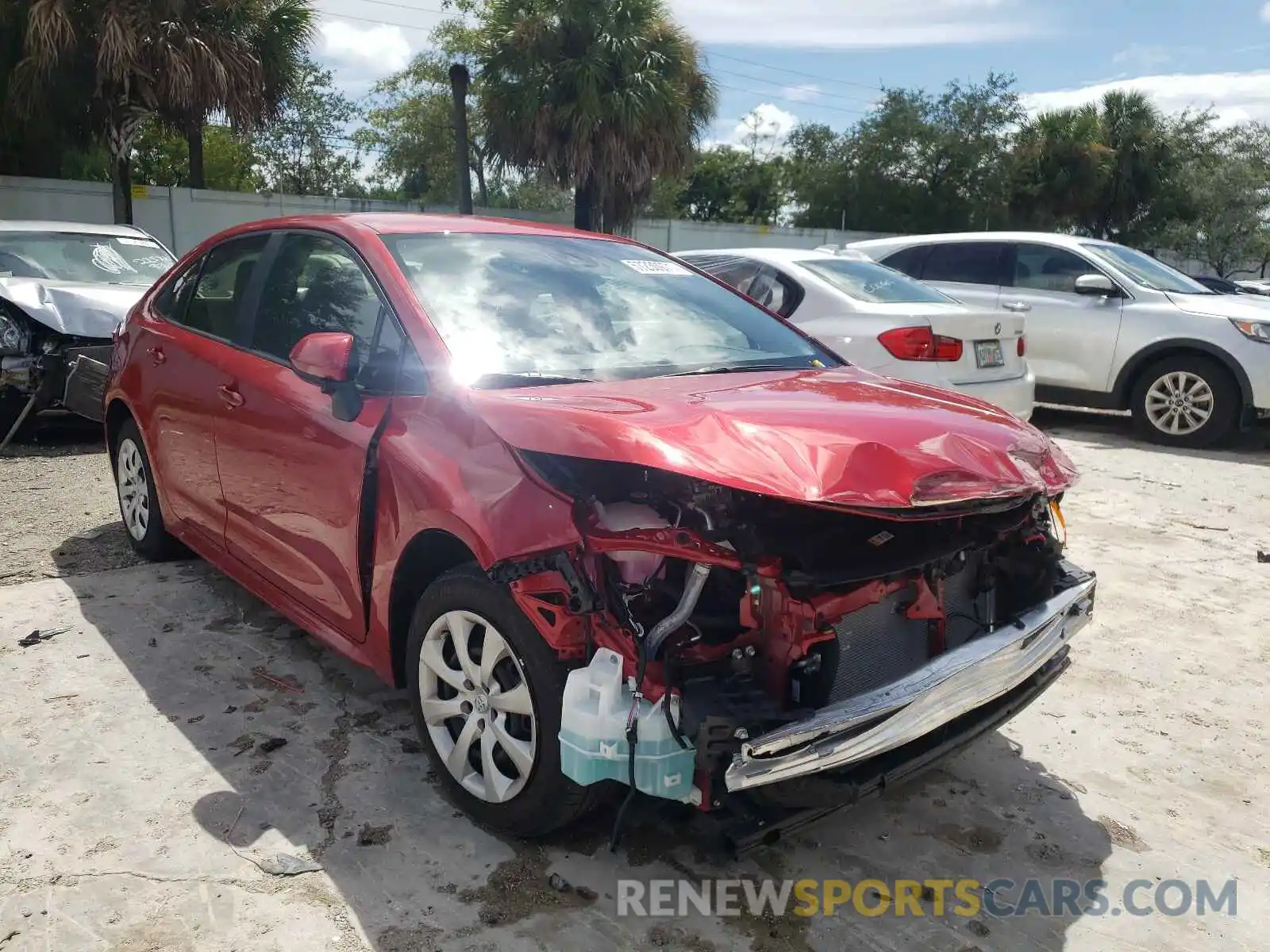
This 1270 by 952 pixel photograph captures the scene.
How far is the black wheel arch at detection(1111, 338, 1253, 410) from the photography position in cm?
793

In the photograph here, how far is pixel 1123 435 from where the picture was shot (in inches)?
352

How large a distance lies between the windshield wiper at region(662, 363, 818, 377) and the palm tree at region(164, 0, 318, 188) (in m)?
12.7

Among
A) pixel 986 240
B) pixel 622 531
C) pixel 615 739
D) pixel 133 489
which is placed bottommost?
pixel 133 489

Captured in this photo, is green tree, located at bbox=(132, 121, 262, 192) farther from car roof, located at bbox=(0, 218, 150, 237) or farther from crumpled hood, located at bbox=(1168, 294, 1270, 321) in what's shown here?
crumpled hood, located at bbox=(1168, 294, 1270, 321)

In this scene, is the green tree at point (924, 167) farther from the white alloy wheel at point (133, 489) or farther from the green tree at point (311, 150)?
the white alloy wheel at point (133, 489)

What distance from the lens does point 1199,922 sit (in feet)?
8.20

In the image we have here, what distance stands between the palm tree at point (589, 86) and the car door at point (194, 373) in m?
15.3

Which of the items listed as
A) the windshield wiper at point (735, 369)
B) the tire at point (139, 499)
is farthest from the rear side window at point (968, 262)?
the tire at point (139, 499)

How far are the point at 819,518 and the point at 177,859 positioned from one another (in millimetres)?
1893

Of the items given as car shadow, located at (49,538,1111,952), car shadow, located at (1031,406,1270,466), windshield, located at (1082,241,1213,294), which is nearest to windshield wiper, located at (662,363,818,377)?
car shadow, located at (49,538,1111,952)

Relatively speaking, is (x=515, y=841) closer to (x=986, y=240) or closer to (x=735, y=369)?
(x=735, y=369)

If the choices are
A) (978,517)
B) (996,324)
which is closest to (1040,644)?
(978,517)

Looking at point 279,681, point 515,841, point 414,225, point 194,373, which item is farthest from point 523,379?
point 194,373

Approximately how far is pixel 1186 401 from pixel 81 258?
913 centimetres
